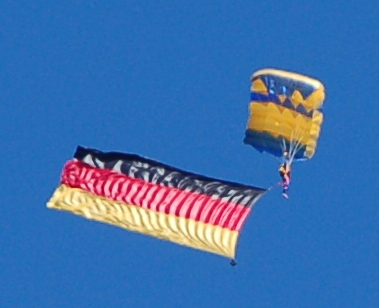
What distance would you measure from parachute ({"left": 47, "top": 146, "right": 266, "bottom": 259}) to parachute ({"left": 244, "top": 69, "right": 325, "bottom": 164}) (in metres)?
0.58

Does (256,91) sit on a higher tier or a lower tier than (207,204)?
A: higher

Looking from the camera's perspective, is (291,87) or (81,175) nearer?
(291,87)

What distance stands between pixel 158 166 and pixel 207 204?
95cm

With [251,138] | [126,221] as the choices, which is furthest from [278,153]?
[126,221]

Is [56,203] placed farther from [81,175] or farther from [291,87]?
[291,87]

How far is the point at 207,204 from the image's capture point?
837 inches

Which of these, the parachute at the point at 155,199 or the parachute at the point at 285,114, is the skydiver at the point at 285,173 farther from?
the parachute at the point at 155,199

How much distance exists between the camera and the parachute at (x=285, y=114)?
20625 millimetres

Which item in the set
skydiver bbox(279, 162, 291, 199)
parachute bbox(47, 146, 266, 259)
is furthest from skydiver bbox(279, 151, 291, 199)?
parachute bbox(47, 146, 266, 259)

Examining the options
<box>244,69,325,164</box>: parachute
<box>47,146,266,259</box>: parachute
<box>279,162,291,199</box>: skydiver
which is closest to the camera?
<box>244,69,325,164</box>: parachute

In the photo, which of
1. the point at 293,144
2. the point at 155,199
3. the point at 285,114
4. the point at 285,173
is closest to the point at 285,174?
the point at 285,173

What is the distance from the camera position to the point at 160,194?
2166 cm

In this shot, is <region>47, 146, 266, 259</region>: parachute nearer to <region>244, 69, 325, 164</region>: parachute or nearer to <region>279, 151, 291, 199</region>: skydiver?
<region>279, 151, 291, 199</region>: skydiver

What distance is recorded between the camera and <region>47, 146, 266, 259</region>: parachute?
20.9 metres
